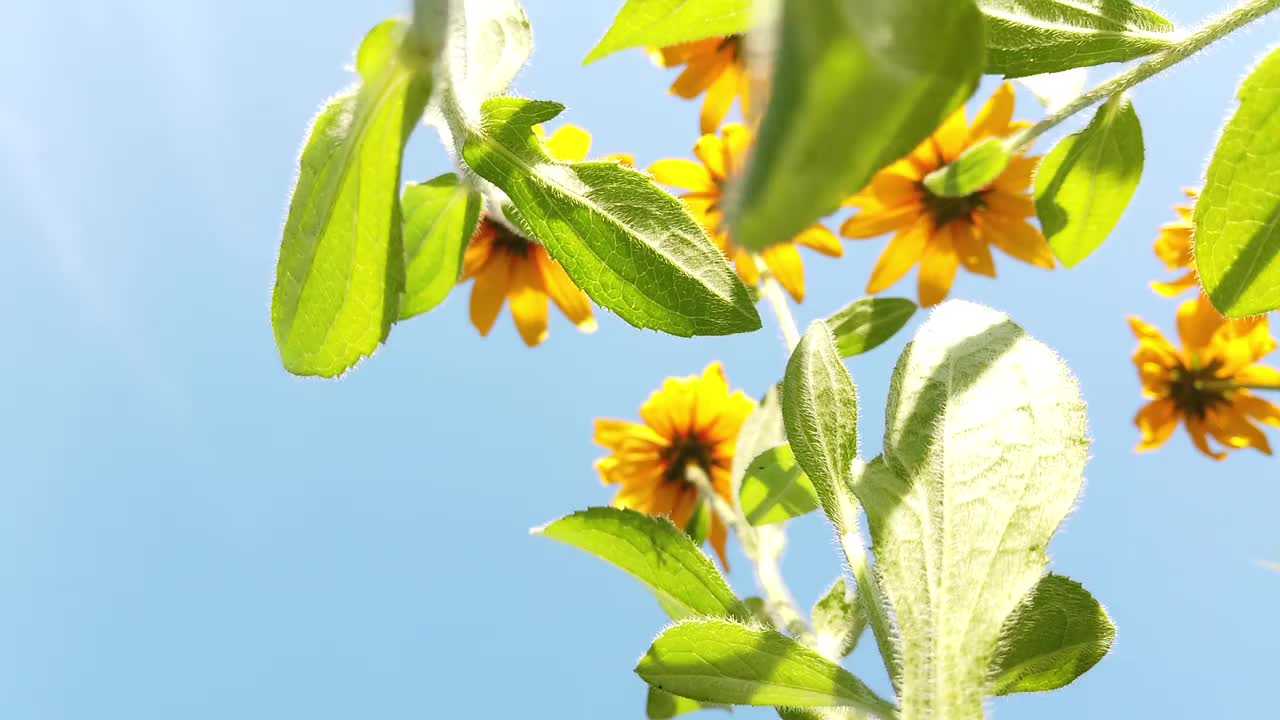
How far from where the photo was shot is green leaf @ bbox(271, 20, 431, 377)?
631mm

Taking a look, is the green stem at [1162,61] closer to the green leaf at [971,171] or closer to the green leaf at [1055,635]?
the green leaf at [971,171]

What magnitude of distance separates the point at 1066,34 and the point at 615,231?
406mm

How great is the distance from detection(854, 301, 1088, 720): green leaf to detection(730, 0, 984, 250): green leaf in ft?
1.69

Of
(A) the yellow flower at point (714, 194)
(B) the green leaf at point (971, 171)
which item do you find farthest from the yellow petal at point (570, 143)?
(B) the green leaf at point (971, 171)

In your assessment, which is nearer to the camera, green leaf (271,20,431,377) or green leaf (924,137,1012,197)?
green leaf (271,20,431,377)

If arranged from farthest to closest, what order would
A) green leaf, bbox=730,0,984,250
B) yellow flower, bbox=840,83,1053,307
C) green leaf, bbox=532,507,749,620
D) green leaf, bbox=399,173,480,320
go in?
yellow flower, bbox=840,83,1053,307, green leaf, bbox=399,173,480,320, green leaf, bbox=532,507,749,620, green leaf, bbox=730,0,984,250

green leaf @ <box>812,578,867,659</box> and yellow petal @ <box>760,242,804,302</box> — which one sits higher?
yellow petal @ <box>760,242,804,302</box>

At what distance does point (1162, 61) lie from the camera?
79cm

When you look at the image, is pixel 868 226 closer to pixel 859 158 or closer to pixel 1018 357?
pixel 1018 357

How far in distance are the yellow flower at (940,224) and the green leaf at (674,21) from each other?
1.04m

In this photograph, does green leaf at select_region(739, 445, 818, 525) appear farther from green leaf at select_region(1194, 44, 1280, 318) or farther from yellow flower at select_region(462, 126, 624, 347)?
yellow flower at select_region(462, 126, 624, 347)

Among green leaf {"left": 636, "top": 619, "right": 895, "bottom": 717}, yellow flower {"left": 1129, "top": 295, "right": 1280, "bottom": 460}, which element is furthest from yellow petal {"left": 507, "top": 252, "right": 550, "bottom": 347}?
yellow flower {"left": 1129, "top": 295, "right": 1280, "bottom": 460}

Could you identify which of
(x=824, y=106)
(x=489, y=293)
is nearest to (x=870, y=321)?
(x=489, y=293)

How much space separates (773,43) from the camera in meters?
0.24
